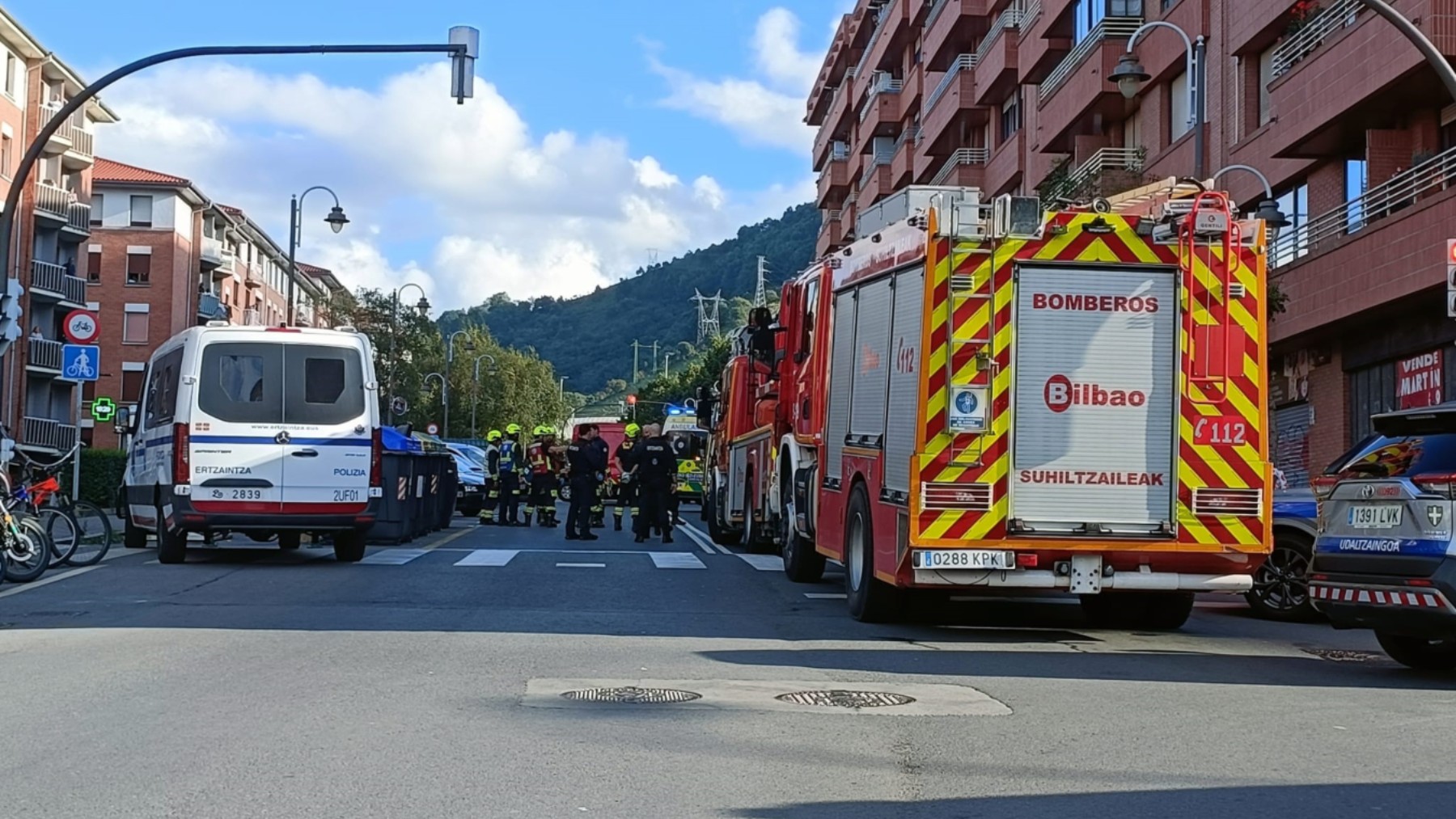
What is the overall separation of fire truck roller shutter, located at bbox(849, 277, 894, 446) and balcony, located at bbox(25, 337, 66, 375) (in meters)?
53.1

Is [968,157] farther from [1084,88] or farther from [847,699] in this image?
[847,699]

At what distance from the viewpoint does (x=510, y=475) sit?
30.3m

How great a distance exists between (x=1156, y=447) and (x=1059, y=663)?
198cm

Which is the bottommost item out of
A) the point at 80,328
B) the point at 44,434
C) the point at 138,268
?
the point at 44,434

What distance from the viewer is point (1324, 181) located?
2834 cm

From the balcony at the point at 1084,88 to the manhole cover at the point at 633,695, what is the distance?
87.4 feet

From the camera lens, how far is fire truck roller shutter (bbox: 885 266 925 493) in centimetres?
1163

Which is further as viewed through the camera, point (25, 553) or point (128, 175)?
point (128, 175)

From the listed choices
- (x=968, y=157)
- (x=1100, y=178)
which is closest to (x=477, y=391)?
(x=968, y=157)

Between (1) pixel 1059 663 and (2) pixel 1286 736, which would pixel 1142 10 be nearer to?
(1) pixel 1059 663

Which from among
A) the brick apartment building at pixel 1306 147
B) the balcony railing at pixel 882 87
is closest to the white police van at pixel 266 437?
the brick apartment building at pixel 1306 147

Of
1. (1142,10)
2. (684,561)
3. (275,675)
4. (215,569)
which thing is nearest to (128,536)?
(215,569)

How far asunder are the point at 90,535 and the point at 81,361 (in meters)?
7.06

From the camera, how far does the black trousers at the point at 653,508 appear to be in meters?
24.4
